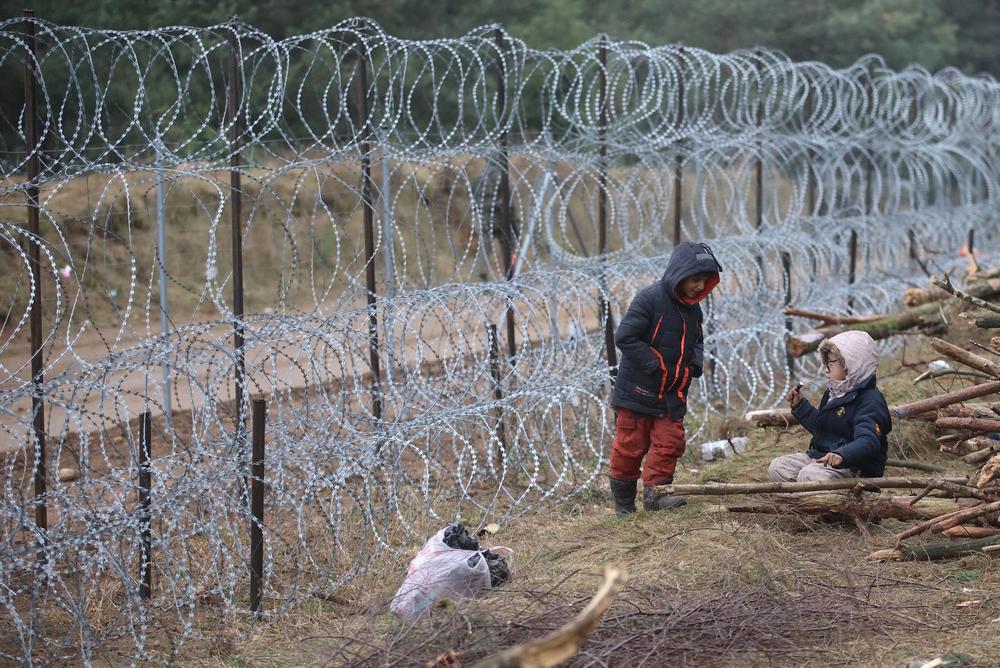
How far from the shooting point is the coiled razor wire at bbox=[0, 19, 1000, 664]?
15.5 feet

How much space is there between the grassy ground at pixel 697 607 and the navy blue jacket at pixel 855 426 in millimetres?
331

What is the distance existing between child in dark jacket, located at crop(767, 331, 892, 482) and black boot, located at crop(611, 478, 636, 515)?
0.82m

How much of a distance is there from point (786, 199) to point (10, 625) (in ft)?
67.9

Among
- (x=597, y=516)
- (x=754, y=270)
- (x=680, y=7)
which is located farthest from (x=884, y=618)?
(x=680, y=7)

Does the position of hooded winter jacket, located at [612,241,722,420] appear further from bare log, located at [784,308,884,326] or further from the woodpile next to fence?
bare log, located at [784,308,884,326]

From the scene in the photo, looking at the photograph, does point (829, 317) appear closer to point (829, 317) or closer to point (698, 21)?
point (829, 317)

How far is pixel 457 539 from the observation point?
485 cm

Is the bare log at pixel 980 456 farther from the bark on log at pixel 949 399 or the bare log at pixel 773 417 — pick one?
the bare log at pixel 773 417

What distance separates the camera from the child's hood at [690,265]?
5.35 meters

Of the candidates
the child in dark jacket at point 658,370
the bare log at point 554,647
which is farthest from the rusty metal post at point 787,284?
the bare log at point 554,647

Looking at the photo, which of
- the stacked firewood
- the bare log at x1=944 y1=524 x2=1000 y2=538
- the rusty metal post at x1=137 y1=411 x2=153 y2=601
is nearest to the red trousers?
the bare log at x1=944 y1=524 x2=1000 y2=538

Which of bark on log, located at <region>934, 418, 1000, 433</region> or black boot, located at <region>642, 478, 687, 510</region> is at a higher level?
bark on log, located at <region>934, 418, 1000, 433</region>

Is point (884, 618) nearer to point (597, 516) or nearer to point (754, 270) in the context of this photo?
point (597, 516)

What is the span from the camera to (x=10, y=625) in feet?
15.6
